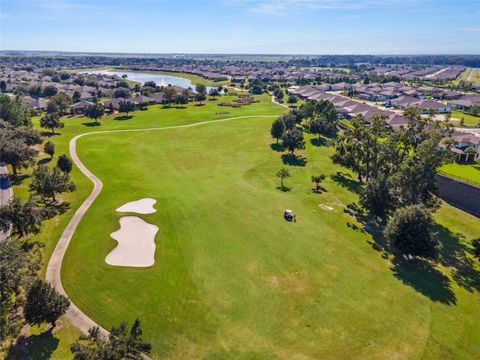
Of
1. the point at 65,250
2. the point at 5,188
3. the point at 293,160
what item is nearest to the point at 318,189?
the point at 293,160

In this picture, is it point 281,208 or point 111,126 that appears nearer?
point 281,208

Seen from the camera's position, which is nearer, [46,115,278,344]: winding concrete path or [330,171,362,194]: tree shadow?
[46,115,278,344]: winding concrete path

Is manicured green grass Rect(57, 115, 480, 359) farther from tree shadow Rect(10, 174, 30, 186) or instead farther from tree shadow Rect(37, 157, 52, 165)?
tree shadow Rect(37, 157, 52, 165)

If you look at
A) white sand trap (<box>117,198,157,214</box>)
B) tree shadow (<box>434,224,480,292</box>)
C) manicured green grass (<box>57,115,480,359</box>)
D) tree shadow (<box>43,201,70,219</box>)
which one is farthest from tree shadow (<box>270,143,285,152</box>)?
tree shadow (<box>43,201,70,219</box>)

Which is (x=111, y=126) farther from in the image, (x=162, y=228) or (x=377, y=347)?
(x=377, y=347)

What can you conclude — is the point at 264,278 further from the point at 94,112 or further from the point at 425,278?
the point at 94,112

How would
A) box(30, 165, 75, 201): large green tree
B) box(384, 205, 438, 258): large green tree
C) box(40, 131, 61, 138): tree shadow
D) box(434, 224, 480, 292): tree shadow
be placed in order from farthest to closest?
box(40, 131, 61, 138): tree shadow → box(30, 165, 75, 201): large green tree → box(384, 205, 438, 258): large green tree → box(434, 224, 480, 292): tree shadow

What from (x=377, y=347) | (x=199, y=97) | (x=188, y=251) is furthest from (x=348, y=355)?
(x=199, y=97)

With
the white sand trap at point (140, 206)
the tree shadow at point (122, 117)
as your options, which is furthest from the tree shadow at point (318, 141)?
the tree shadow at point (122, 117)
